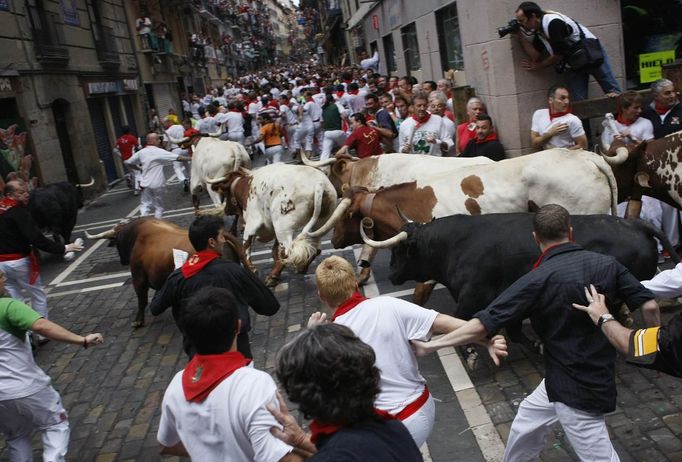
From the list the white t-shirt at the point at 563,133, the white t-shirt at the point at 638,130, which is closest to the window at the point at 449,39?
the white t-shirt at the point at 563,133

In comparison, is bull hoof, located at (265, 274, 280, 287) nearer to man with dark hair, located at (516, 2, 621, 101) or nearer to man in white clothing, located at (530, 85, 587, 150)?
man in white clothing, located at (530, 85, 587, 150)

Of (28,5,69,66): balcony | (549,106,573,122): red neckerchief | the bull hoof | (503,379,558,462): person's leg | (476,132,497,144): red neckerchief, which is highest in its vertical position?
(28,5,69,66): balcony

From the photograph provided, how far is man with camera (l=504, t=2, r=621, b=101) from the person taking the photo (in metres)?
8.32

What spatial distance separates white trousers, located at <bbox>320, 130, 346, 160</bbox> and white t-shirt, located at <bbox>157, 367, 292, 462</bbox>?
11.3 meters

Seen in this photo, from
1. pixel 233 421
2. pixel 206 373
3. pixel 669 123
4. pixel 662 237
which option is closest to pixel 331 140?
pixel 669 123

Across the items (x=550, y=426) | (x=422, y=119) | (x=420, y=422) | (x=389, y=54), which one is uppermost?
(x=389, y=54)

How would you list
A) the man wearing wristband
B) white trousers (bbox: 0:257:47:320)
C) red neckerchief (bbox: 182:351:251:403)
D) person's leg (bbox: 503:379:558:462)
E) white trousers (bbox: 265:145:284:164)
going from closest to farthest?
red neckerchief (bbox: 182:351:251:403) → person's leg (bbox: 503:379:558:462) → the man wearing wristband → white trousers (bbox: 0:257:47:320) → white trousers (bbox: 265:145:284:164)

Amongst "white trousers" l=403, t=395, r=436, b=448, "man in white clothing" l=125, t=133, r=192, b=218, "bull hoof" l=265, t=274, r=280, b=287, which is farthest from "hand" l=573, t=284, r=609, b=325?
"man in white clothing" l=125, t=133, r=192, b=218

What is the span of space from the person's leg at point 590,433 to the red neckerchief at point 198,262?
256cm

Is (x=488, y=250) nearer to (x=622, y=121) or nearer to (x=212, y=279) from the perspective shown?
(x=212, y=279)

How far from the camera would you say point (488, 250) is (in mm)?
4910

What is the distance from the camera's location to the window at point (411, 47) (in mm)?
18422

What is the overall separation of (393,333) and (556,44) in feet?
21.7

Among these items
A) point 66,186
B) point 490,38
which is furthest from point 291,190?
point 66,186
